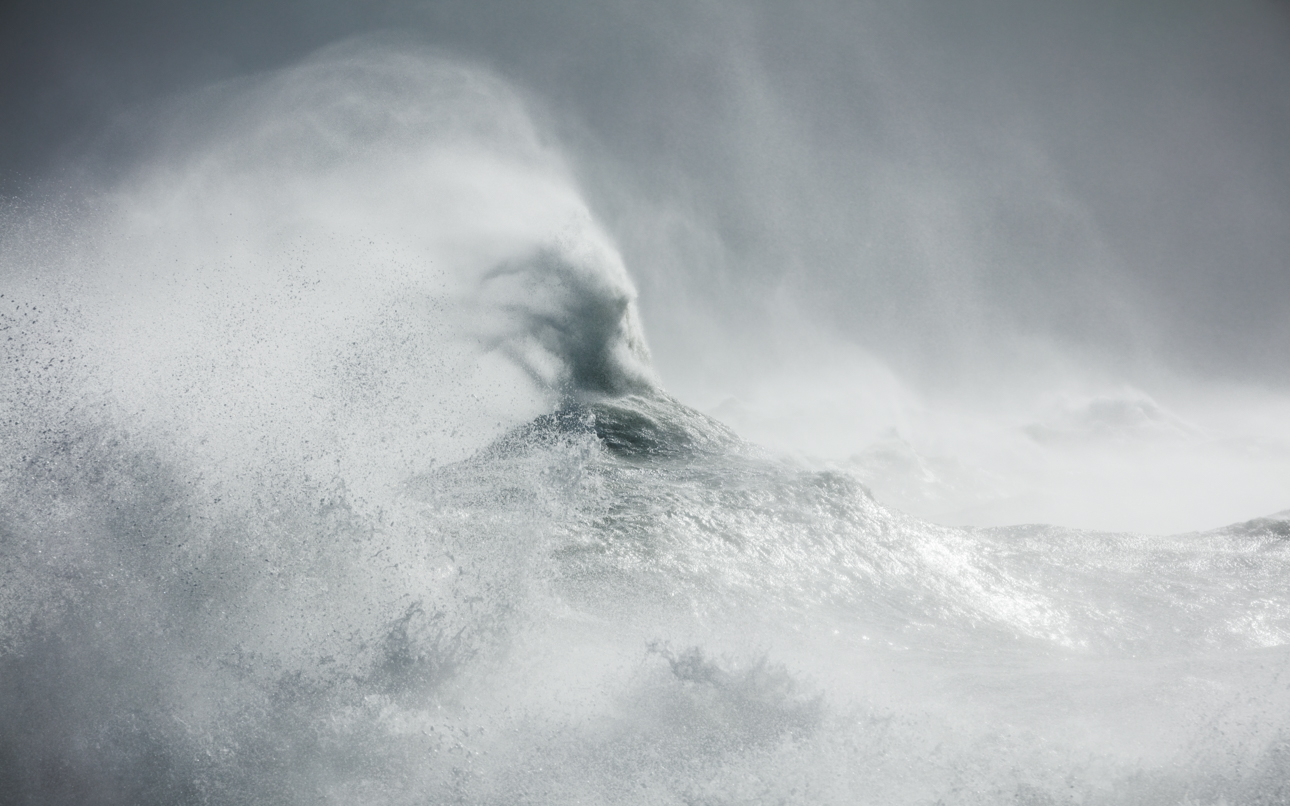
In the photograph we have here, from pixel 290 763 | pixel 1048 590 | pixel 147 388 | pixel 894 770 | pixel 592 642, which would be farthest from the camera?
pixel 1048 590

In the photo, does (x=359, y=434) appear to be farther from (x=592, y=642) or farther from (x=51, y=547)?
(x=592, y=642)

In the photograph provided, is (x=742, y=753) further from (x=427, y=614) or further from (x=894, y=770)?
(x=427, y=614)

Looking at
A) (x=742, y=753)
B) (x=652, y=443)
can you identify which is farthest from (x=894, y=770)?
(x=652, y=443)

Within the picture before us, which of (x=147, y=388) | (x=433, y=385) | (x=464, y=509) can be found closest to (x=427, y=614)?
(x=464, y=509)

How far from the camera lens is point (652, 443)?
A: 61.9 ft

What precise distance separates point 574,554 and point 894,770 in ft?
20.0

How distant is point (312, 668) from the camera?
6957 mm

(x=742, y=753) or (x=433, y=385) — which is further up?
(x=433, y=385)

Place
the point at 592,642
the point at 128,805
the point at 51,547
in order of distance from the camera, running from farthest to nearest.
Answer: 1. the point at 592,642
2. the point at 51,547
3. the point at 128,805

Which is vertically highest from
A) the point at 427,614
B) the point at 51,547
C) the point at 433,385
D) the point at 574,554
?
the point at 433,385

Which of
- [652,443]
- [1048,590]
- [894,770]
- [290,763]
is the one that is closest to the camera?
[290,763]

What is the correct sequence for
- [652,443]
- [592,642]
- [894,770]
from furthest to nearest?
[652,443], [592,642], [894,770]

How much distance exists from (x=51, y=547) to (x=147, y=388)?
3.12 meters

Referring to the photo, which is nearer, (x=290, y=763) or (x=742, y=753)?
(x=290, y=763)
